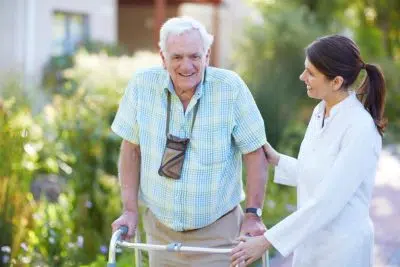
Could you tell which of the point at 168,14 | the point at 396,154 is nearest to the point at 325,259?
the point at 396,154

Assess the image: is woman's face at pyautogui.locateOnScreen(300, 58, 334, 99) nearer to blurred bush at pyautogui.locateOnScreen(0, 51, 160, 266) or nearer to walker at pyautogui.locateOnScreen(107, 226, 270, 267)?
walker at pyautogui.locateOnScreen(107, 226, 270, 267)

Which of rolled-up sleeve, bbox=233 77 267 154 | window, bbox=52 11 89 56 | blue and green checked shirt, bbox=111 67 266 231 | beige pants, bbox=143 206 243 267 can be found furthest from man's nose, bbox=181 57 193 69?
window, bbox=52 11 89 56

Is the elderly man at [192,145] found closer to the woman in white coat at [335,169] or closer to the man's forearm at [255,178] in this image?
the man's forearm at [255,178]

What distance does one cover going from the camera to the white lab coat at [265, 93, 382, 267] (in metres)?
3.52

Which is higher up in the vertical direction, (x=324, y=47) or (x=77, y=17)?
(x=324, y=47)

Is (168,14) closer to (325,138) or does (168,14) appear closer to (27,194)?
(27,194)

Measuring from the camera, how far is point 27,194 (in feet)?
23.2

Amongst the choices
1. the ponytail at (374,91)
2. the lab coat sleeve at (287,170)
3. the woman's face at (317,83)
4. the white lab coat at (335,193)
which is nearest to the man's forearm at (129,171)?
the lab coat sleeve at (287,170)

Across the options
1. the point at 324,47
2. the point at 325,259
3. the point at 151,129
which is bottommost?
the point at 325,259

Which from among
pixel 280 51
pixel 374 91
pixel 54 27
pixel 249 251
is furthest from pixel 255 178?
pixel 54 27

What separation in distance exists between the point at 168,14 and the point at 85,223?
768 inches

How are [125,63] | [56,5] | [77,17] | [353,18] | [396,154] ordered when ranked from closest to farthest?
[125,63], [396,154], [56,5], [77,17], [353,18]

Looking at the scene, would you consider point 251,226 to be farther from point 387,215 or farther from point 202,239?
point 387,215

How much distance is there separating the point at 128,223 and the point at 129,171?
0.24m
